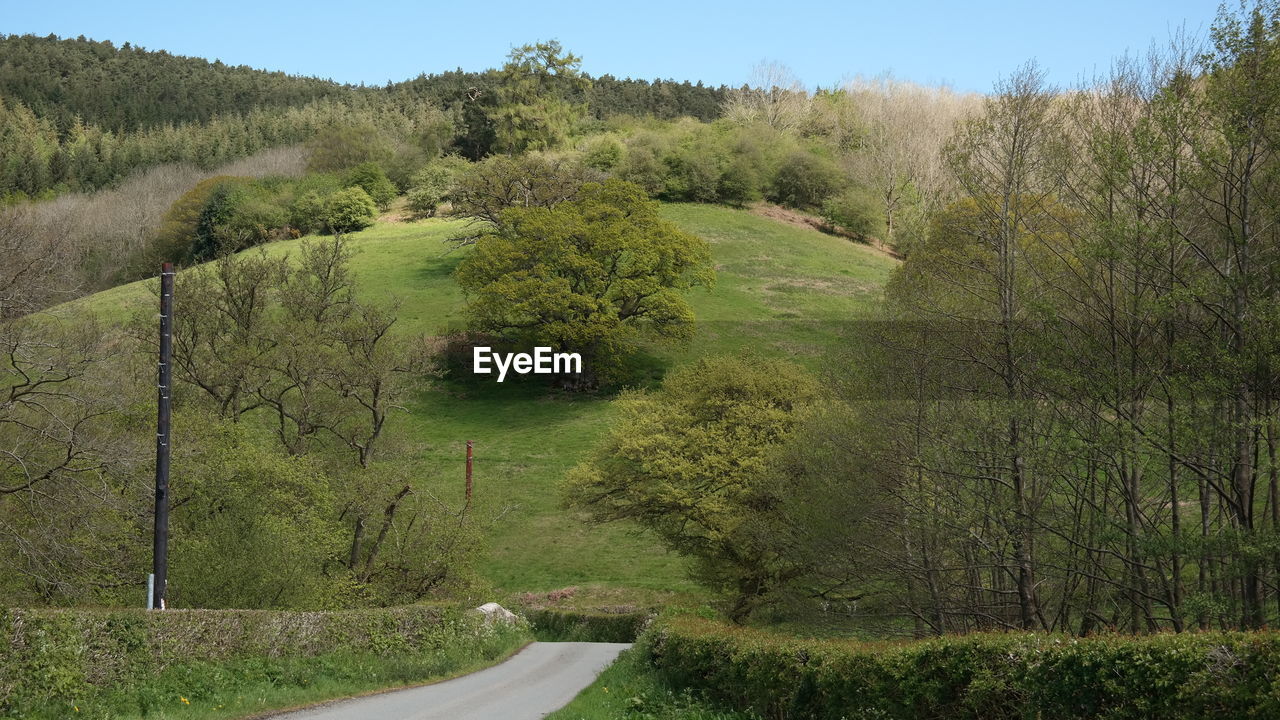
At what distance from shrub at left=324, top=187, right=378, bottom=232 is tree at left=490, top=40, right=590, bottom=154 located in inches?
725

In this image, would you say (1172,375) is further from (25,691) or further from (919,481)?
(25,691)

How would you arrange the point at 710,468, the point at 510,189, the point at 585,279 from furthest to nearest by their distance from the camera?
the point at 510,189 < the point at 585,279 < the point at 710,468

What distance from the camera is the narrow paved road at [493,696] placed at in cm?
1675

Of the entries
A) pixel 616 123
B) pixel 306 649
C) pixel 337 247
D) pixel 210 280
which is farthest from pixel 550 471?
pixel 616 123

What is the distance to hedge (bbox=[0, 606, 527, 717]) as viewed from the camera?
12.8m

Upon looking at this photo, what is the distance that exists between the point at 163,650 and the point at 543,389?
53.2m

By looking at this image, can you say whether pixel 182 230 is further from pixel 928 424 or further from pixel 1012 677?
pixel 1012 677

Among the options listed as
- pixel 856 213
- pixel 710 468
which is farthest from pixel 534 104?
pixel 710 468

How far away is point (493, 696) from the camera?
20.1 metres

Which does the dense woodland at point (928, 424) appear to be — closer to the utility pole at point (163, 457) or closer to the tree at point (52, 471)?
the tree at point (52, 471)

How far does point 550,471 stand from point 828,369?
2137 cm

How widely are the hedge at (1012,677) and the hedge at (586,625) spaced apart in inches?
870

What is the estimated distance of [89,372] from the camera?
26.8 meters

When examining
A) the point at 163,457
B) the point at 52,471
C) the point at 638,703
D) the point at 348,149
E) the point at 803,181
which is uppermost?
the point at 348,149
